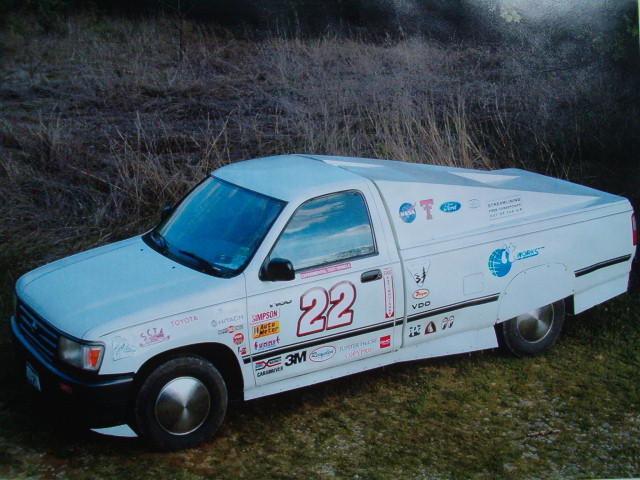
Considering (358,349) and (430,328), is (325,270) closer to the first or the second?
(358,349)

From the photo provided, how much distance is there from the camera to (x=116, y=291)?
15.3 ft

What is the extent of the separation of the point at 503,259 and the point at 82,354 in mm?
2832

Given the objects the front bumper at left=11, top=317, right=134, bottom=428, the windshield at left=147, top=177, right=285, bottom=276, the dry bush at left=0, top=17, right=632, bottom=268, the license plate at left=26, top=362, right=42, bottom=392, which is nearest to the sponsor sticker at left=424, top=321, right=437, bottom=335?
the windshield at left=147, top=177, right=285, bottom=276

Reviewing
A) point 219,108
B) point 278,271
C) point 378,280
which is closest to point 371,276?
point 378,280

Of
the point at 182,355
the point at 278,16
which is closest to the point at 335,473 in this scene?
the point at 182,355

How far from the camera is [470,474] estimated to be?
4504mm

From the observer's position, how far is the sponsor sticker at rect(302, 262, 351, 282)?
4.83m

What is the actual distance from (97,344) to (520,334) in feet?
10.1

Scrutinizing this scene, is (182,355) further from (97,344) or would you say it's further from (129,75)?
(129,75)

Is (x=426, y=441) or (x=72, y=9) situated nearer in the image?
(x=426, y=441)

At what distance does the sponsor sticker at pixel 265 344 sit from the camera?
15.3 ft

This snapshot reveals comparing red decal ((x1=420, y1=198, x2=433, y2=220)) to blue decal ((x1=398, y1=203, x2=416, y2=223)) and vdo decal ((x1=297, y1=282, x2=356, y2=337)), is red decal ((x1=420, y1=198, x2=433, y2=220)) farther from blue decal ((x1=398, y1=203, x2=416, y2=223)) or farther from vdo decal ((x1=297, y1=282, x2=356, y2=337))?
vdo decal ((x1=297, y1=282, x2=356, y2=337))

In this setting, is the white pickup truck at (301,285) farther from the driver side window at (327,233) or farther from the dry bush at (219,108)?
the dry bush at (219,108)

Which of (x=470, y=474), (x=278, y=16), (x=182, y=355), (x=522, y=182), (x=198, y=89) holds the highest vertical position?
(x=278, y=16)
